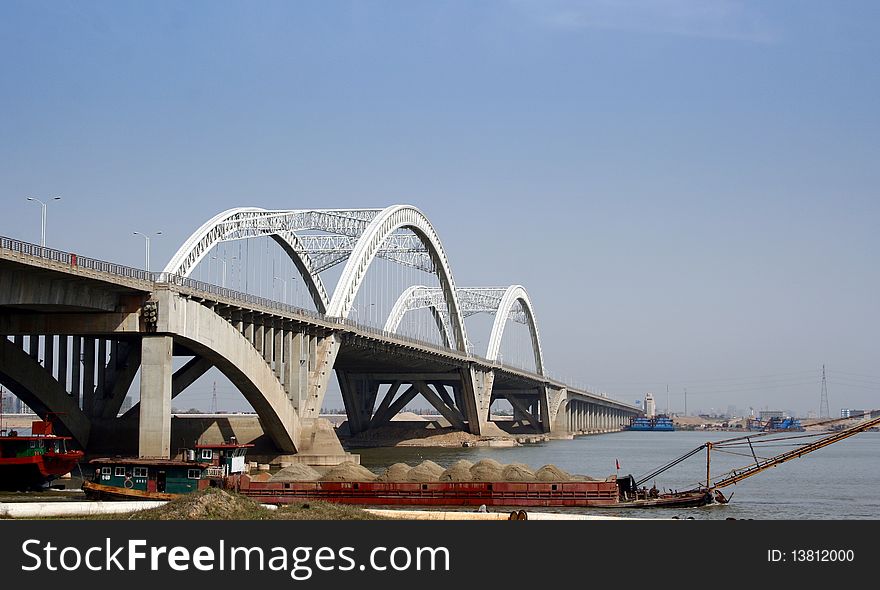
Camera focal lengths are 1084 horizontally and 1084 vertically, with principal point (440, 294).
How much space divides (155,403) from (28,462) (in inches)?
262

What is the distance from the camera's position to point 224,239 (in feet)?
281

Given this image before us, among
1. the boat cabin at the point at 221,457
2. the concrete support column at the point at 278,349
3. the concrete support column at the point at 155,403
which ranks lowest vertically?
the boat cabin at the point at 221,457

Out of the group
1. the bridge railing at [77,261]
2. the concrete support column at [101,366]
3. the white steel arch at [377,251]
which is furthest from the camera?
the white steel arch at [377,251]

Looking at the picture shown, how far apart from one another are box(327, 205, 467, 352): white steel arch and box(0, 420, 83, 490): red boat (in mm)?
33242

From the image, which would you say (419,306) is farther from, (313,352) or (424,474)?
(424,474)

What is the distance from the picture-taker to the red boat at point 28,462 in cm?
5331

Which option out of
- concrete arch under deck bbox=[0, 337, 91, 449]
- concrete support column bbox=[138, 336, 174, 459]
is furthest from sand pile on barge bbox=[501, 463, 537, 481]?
concrete arch under deck bbox=[0, 337, 91, 449]

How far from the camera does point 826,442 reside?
4809cm

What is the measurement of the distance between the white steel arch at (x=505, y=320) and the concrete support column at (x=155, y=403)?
98.5 meters

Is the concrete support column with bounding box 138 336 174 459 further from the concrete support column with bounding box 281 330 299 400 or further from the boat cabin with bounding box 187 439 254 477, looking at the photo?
the concrete support column with bounding box 281 330 299 400

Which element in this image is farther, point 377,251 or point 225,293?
point 377,251

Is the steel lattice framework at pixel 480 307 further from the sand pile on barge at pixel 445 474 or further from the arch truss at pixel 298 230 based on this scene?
the sand pile on barge at pixel 445 474

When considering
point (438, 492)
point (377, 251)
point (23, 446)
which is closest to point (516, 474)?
point (438, 492)

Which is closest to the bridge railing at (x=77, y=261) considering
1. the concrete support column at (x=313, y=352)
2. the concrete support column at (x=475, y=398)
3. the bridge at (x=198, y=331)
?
the bridge at (x=198, y=331)
